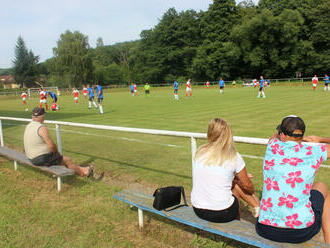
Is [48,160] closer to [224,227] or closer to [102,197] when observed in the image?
[102,197]

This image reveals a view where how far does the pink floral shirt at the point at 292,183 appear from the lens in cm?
259

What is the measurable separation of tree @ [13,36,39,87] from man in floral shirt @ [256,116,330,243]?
3557 inches

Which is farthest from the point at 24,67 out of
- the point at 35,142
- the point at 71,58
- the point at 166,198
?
the point at 166,198

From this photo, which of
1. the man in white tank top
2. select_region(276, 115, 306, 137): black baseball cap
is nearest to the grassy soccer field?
the man in white tank top

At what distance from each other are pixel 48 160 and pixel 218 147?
3758 mm

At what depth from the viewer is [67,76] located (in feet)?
238

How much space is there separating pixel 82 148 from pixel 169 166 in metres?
3.44

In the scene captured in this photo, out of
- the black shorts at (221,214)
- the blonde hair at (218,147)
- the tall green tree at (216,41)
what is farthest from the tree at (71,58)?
the black shorts at (221,214)

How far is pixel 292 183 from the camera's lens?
261 cm

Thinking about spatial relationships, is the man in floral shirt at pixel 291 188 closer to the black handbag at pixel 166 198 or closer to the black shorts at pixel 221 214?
the black shorts at pixel 221 214

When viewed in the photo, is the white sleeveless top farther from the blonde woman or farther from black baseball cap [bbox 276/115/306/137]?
black baseball cap [bbox 276/115/306/137]

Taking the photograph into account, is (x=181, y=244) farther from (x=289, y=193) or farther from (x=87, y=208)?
(x=87, y=208)

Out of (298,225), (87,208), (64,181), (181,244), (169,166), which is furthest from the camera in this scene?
(169,166)

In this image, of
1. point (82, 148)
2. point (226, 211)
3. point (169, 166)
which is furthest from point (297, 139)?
point (82, 148)
